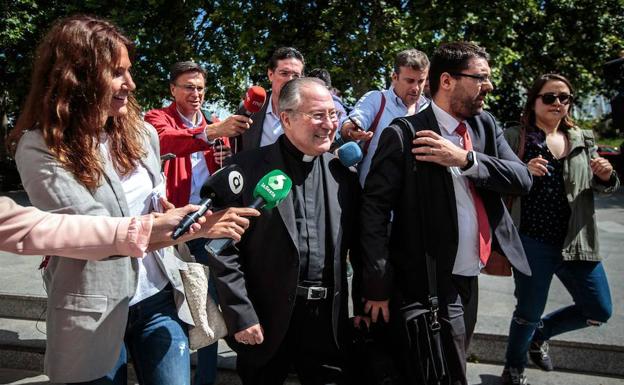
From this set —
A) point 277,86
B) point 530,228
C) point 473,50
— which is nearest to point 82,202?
point 473,50

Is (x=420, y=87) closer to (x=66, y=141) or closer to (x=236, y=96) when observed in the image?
(x=66, y=141)

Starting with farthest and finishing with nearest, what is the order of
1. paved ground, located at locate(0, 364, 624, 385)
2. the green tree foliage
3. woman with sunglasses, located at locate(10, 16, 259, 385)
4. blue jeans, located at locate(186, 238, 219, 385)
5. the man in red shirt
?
the green tree foliage < paved ground, located at locate(0, 364, 624, 385) < blue jeans, located at locate(186, 238, 219, 385) < the man in red shirt < woman with sunglasses, located at locate(10, 16, 259, 385)

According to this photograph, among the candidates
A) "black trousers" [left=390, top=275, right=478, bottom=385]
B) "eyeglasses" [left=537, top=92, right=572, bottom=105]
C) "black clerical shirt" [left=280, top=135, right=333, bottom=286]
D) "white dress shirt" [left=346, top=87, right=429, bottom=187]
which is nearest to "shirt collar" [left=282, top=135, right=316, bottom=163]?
"black clerical shirt" [left=280, top=135, right=333, bottom=286]

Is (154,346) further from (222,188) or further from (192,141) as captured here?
(192,141)

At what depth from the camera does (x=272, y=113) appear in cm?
400

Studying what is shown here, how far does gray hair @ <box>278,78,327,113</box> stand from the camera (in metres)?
2.76

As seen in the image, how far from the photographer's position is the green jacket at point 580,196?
11.5 feet

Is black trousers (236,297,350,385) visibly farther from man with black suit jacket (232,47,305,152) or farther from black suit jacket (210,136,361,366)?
man with black suit jacket (232,47,305,152)

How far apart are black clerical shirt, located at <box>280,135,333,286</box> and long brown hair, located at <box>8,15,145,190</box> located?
0.94 metres

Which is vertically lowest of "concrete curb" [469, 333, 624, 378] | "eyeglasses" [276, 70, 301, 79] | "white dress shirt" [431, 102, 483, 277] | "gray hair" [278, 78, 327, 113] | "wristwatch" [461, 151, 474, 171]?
"concrete curb" [469, 333, 624, 378]

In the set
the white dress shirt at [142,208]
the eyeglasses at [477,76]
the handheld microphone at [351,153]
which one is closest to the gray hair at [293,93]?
the handheld microphone at [351,153]

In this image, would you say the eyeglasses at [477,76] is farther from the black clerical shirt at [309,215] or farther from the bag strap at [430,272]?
the black clerical shirt at [309,215]

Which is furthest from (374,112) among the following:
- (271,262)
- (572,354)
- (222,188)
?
(572,354)

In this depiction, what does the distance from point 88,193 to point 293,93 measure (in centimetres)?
113
